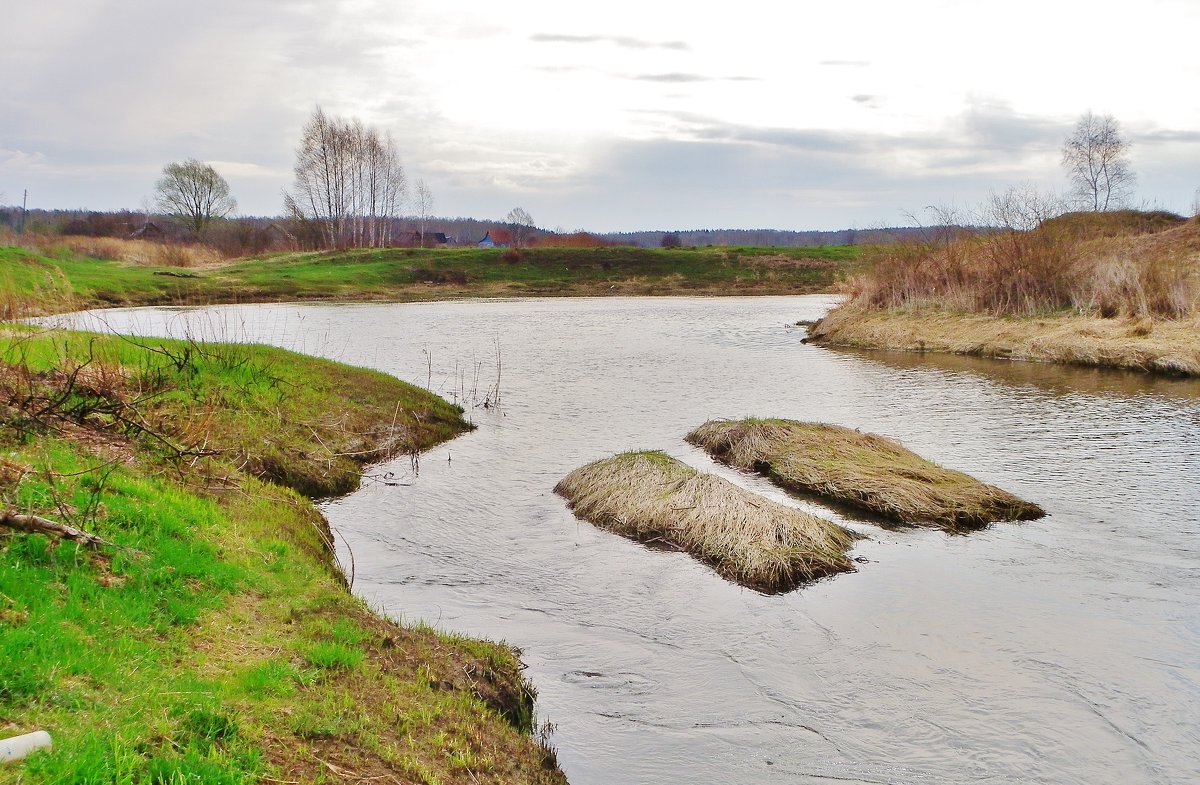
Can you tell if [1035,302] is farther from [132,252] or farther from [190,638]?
[132,252]

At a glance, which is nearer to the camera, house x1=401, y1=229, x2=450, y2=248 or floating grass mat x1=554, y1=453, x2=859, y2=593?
floating grass mat x1=554, y1=453, x2=859, y2=593

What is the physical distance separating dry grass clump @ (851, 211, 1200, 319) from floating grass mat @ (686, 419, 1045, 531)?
762 inches

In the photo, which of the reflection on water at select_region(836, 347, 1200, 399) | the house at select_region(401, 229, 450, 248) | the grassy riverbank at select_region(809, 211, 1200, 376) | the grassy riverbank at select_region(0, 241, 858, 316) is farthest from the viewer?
the house at select_region(401, 229, 450, 248)

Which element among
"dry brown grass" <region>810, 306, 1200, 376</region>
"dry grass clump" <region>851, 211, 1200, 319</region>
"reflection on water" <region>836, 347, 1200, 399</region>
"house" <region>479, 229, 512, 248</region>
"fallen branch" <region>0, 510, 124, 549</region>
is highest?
"house" <region>479, 229, 512, 248</region>

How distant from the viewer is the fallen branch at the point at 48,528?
6066mm

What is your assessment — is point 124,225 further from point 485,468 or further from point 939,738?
point 939,738

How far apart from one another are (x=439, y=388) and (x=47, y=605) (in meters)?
17.8

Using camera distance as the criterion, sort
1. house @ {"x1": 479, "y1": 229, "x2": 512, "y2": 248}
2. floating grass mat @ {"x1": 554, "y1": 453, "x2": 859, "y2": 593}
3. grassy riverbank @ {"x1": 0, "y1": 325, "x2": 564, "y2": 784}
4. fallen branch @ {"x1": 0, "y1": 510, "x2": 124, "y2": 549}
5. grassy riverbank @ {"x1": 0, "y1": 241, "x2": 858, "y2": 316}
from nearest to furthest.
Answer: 1. grassy riverbank @ {"x1": 0, "y1": 325, "x2": 564, "y2": 784}
2. fallen branch @ {"x1": 0, "y1": 510, "x2": 124, "y2": 549}
3. floating grass mat @ {"x1": 554, "y1": 453, "x2": 859, "y2": 593}
4. grassy riverbank @ {"x1": 0, "y1": 241, "x2": 858, "y2": 316}
5. house @ {"x1": 479, "y1": 229, "x2": 512, "y2": 248}

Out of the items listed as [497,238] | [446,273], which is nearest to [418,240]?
[497,238]

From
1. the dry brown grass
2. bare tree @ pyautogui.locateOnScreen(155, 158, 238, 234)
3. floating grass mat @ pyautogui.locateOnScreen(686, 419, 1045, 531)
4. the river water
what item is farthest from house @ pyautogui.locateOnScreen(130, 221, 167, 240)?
floating grass mat @ pyautogui.locateOnScreen(686, 419, 1045, 531)

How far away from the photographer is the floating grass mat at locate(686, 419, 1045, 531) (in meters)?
12.3

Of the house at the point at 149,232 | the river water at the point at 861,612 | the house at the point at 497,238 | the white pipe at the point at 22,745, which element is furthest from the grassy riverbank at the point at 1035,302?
the house at the point at 497,238

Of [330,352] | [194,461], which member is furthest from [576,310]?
[194,461]

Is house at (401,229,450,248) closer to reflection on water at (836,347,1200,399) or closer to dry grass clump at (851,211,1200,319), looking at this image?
dry grass clump at (851,211,1200,319)
